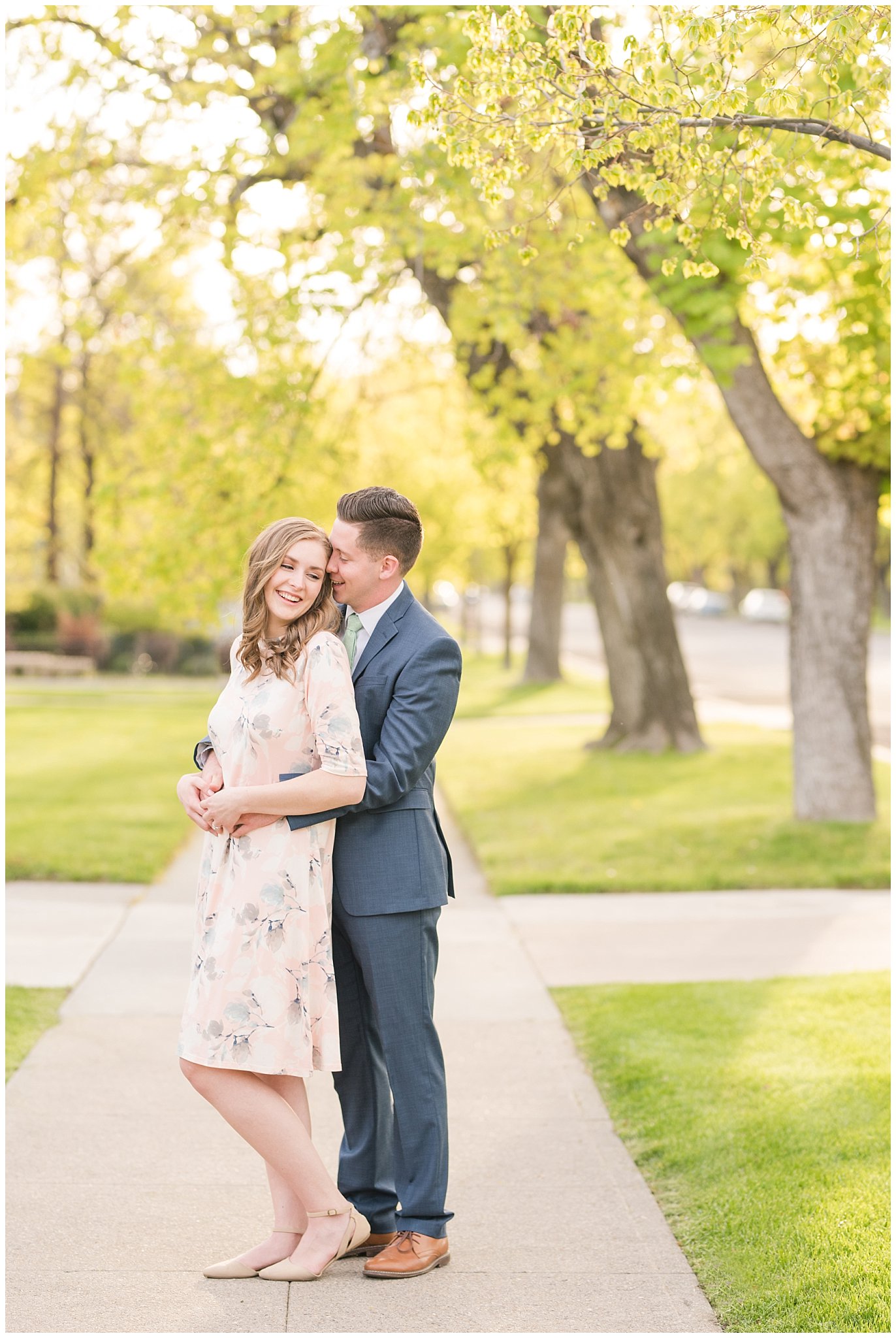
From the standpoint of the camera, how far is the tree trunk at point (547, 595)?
1015 inches

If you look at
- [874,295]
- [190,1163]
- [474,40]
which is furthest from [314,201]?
[190,1163]

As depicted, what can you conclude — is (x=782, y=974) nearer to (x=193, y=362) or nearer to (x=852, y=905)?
(x=852, y=905)

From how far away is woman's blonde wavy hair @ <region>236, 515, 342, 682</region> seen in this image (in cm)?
376

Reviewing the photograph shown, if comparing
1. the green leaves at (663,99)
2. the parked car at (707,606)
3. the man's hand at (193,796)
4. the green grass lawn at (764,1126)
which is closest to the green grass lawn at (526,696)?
the green grass lawn at (764,1126)

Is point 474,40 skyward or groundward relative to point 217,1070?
skyward

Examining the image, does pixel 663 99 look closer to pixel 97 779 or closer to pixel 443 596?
pixel 97 779

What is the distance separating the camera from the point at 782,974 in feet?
23.8

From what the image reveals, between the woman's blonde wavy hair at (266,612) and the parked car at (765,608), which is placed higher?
the woman's blonde wavy hair at (266,612)

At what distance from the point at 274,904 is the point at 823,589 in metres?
7.77

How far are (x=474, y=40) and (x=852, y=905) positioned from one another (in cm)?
642

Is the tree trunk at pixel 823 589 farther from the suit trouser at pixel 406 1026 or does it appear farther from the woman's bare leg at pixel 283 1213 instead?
the woman's bare leg at pixel 283 1213

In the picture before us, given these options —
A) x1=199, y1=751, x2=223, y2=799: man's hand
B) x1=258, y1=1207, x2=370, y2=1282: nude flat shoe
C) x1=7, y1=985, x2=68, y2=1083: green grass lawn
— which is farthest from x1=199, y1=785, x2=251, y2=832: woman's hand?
x1=7, y1=985, x2=68, y2=1083: green grass lawn

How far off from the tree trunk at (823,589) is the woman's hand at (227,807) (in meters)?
7.48

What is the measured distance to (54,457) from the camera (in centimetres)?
3197
